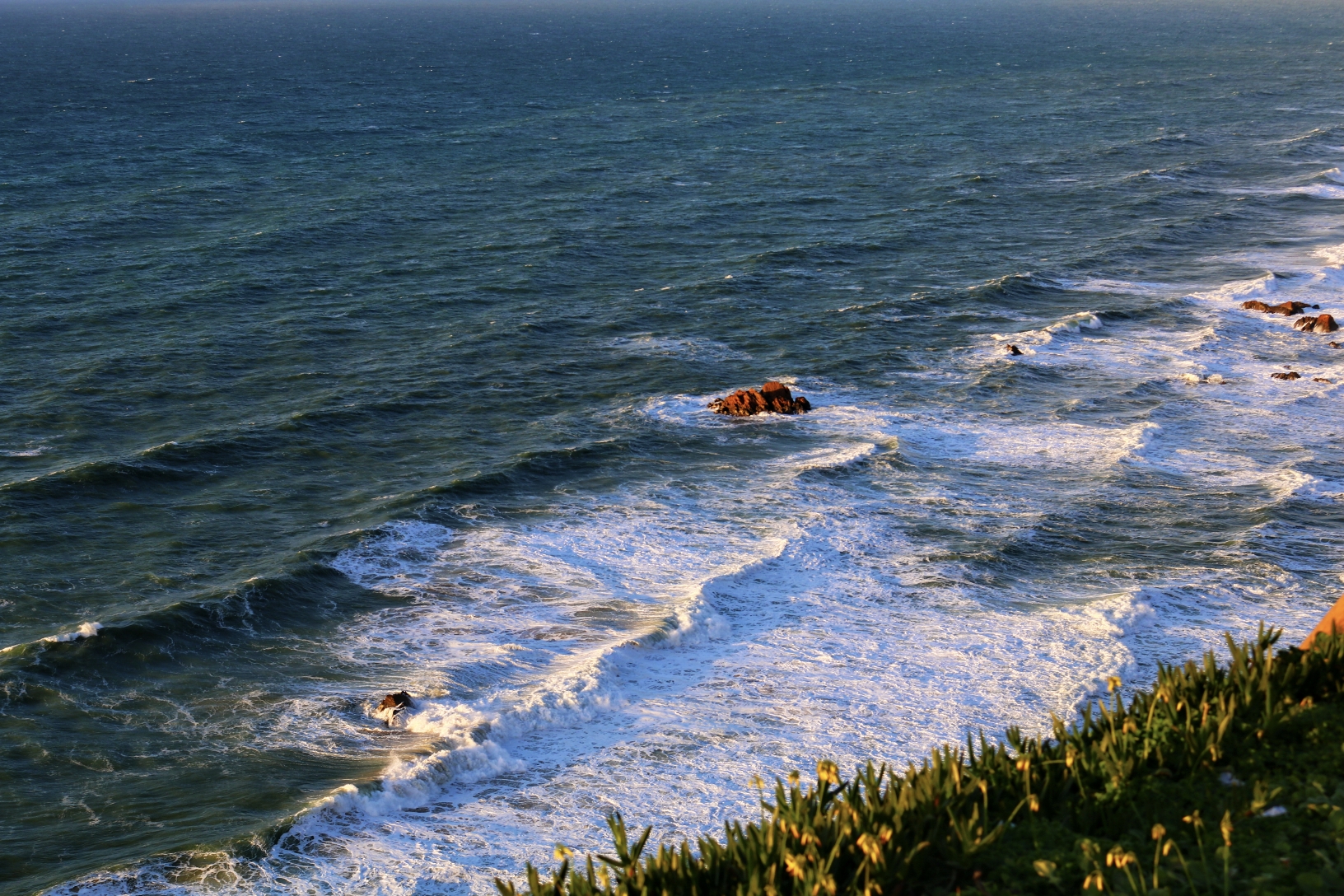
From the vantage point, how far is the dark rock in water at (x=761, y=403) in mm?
34281

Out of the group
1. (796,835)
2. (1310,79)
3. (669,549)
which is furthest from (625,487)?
(1310,79)

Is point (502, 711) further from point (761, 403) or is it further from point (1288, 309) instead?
point (1288, 309)

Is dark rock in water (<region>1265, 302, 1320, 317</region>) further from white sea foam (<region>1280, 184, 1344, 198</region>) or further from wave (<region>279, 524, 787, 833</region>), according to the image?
wave (<region>279, 524, 787, 833</region>)

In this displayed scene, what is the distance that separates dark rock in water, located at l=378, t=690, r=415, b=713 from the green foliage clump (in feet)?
33.8

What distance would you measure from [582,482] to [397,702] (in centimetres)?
1071

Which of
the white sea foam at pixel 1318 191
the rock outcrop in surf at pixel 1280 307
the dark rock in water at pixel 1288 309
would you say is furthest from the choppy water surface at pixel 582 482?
the dark rock in water at pixel 1288 309

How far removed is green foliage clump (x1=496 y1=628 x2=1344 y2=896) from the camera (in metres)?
9.33

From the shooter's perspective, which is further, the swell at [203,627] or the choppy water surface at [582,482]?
the swell at [203,627]

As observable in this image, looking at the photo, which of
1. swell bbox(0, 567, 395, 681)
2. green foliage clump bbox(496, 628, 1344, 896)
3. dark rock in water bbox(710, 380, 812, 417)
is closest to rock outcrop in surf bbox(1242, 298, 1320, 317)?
dark rock in water bbox(710, 380, 812, 417)

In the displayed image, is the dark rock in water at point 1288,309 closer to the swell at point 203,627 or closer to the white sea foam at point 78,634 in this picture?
the swell at point 203,627

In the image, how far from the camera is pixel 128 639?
74.7 feet

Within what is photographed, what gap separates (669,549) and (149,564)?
1065cm

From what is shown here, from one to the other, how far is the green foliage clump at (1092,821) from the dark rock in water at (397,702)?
10291mm

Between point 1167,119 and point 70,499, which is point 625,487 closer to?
point 70,499
